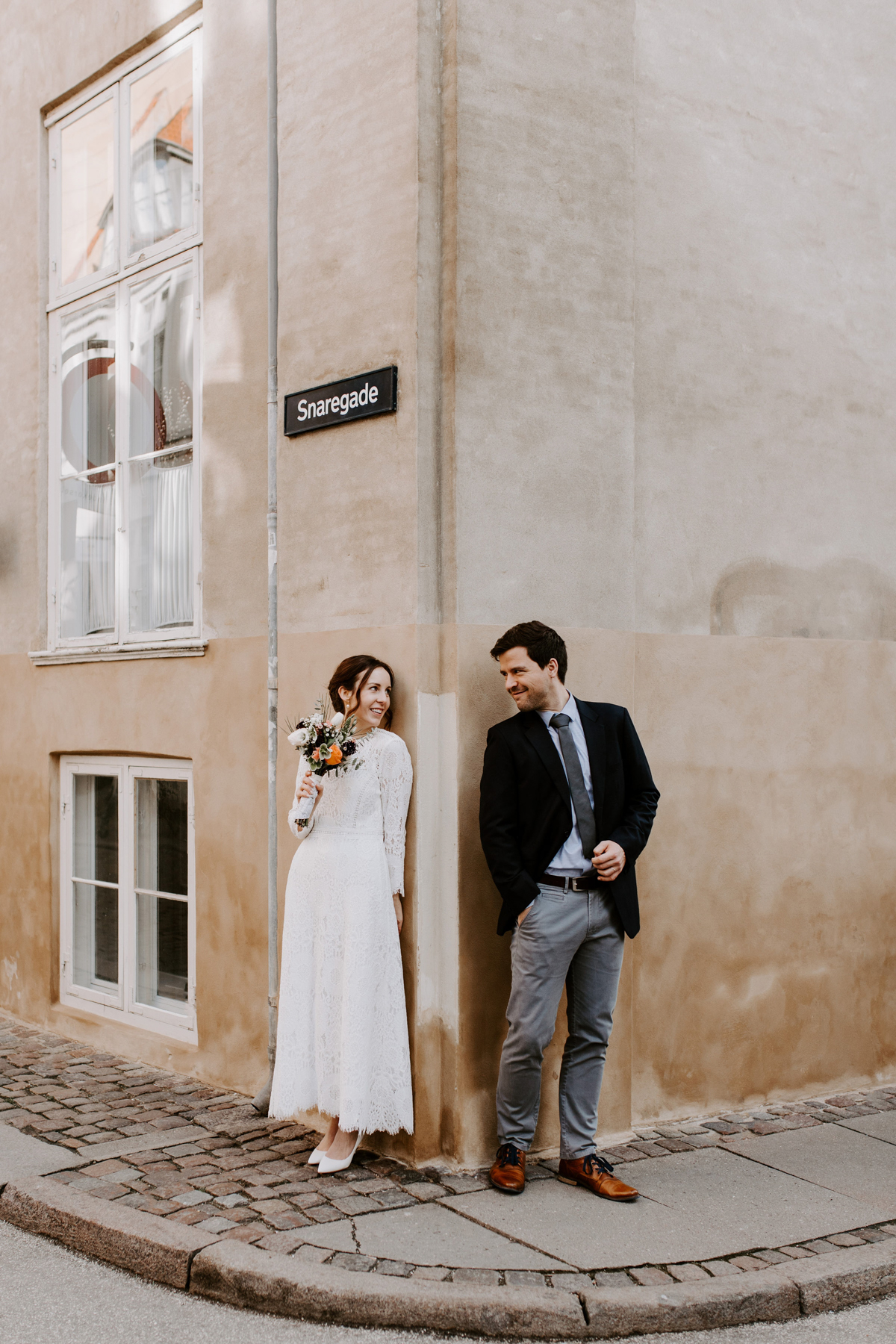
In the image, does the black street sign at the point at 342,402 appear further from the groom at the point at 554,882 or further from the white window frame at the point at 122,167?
the white window frame at the point at 122,167

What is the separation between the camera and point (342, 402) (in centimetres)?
572

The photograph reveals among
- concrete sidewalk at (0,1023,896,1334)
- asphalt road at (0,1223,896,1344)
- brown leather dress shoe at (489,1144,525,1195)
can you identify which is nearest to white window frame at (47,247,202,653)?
concrete sidewalk at (0,1023,896,1334)

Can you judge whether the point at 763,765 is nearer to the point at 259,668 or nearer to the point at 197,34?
the point at 259,668

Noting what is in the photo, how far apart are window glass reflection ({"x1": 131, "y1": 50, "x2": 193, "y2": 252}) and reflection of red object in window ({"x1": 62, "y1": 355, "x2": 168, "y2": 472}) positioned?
75 centimetres

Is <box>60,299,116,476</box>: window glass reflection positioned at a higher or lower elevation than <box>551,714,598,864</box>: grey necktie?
higher

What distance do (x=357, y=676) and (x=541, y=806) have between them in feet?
2.98

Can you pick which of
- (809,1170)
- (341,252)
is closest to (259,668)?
(341,252)

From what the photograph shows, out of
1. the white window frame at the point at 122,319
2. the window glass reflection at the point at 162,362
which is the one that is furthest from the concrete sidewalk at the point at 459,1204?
the window glass reflection at the point at 162,362

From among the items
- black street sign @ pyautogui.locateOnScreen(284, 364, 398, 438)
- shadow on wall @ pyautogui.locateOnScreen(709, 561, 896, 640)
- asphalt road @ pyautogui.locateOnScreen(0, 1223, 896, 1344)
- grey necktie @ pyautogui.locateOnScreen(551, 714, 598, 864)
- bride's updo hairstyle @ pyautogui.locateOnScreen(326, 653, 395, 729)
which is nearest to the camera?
asphalt road @ pyautogui.locateOnScreen(0, 1223, 896, 1344)

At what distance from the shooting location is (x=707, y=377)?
20.7ft

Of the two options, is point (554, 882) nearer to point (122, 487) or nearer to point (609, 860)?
point (609, 860)

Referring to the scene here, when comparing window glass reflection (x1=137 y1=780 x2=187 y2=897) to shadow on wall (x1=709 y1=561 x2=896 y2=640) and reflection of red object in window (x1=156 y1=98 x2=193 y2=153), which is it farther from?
reflection of red object in window (x1=156 y1=98 x2=193 y2=153)

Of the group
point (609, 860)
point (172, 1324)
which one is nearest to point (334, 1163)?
point (172, 1324)

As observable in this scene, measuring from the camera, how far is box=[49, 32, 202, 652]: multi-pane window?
7.22 meters
